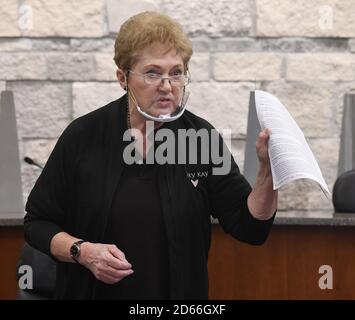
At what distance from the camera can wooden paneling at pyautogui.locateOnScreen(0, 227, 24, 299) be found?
354 centimetres

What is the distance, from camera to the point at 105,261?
2203 millimetres

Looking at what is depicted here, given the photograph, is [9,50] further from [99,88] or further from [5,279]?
[5,279]

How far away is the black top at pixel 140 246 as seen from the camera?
2340 millimetres

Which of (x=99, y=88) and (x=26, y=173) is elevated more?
(x=99, y=88)

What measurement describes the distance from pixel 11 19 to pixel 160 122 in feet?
7.91

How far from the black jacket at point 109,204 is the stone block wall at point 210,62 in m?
2.23

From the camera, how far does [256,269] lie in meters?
3.53

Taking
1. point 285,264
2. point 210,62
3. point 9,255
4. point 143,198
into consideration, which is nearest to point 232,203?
point 143,198

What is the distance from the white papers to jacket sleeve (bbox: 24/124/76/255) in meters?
0.50

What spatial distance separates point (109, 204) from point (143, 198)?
3.3 inches

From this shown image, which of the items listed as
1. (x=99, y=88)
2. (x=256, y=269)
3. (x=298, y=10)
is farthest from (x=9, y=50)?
(x=256, y=269)

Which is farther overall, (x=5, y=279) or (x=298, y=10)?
(x=298, y=10)

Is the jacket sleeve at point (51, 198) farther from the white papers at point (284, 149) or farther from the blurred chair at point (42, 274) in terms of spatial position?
Answer: the white papers at point (284, 149)

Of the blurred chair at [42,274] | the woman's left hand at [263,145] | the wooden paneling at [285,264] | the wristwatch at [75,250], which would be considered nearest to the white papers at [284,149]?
the woman's left hand at [263,145]
